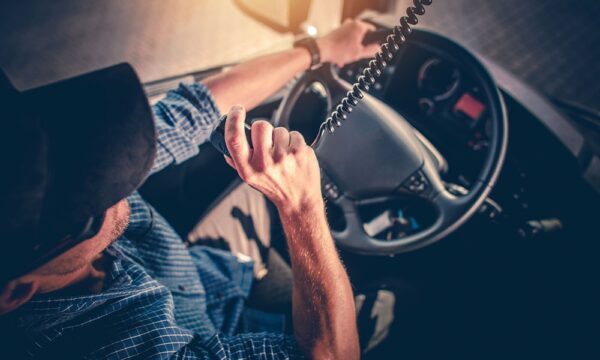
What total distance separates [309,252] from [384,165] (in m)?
0.57

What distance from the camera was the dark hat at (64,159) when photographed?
741mm

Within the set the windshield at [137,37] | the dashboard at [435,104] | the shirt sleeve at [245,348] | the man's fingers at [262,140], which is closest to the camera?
the man's fingers at [262,140]

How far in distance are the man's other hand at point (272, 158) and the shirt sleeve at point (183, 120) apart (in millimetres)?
556

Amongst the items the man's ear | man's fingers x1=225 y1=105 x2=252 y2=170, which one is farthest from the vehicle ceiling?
the man's ear

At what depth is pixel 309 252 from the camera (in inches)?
42.3

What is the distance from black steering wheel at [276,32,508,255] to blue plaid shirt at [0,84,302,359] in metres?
0.48

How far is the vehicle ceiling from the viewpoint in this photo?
3.13 m

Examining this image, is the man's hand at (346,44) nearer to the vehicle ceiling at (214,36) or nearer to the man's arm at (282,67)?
the man's arm at (282,67)

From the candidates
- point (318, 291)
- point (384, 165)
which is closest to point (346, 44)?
point (384, 165)

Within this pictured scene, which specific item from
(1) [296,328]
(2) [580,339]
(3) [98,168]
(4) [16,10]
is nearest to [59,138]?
(3) [98,168]

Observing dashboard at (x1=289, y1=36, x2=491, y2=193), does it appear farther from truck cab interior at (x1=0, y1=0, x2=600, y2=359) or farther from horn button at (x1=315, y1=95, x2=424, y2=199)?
horn button at (x1=315, y1=95, x2=424, y2=199)

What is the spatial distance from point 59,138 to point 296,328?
2.83ft

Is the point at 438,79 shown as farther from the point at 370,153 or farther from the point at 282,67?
the point at 282,67

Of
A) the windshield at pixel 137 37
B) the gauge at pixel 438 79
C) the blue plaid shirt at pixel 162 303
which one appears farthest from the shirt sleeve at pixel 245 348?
the windshield at pixel 137 37
